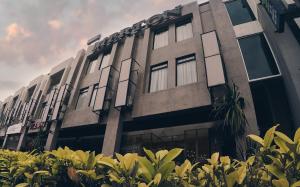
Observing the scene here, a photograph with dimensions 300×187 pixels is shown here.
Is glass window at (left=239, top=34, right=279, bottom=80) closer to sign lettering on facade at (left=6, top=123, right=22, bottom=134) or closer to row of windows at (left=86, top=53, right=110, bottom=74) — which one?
row of windows at (left=86, top=53, right=110, bottom=74)

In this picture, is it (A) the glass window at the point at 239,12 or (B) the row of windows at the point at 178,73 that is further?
(A) the glass window at the point at 239,12

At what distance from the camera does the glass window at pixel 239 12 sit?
13.6 m

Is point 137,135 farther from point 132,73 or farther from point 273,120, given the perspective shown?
point 273,120

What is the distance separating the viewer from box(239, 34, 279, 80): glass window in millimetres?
10867

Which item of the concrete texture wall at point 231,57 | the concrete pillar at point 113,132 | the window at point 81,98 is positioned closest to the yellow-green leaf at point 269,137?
the concrete texture wall at point 231,57

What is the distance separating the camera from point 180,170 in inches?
89.9

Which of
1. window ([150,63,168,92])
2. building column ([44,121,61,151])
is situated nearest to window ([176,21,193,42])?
window ([150,63,168,92])

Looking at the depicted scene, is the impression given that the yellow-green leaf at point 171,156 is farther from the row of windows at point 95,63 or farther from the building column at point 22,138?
the building column at point 22,138

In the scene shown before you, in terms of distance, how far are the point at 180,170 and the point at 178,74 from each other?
11.6 meters

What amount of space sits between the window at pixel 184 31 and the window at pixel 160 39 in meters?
0.96

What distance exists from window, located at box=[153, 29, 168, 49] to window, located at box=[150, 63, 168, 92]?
206 cm

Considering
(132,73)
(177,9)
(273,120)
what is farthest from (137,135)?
(177,9)

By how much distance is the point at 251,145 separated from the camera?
8445 mm

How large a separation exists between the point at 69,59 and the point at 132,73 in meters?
11.5
